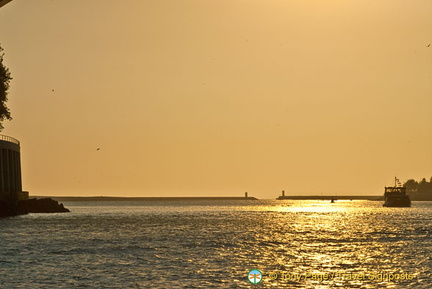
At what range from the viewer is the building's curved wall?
123m

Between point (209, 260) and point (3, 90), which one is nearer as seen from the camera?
point (209, 260)

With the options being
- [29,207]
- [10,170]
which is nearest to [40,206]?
[29,207]

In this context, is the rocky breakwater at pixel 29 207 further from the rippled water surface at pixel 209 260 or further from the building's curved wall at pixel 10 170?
the rippled water surface at pixel 209 260

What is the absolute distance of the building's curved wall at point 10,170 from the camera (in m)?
123

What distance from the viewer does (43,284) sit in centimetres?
4078

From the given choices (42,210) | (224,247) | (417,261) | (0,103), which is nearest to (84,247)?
(224,247)

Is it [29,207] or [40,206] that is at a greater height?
[40,206]

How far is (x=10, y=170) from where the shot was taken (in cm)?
12850

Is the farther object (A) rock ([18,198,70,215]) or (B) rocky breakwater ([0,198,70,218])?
(A) rock ([18,198,70,215])

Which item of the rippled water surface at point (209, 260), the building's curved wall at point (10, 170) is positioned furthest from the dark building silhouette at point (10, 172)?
the rippled water surface at point (209, 260)

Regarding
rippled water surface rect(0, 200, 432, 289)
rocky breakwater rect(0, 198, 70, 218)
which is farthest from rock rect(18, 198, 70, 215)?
rippled water surface rect(0, 200, 432, 289)

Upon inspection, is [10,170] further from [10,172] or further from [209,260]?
[209,260]

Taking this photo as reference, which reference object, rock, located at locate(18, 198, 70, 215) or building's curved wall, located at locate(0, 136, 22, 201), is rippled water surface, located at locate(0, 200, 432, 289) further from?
rock, located at locate(18, 198, 70, 215)

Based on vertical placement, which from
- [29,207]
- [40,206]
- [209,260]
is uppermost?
[40,206]
